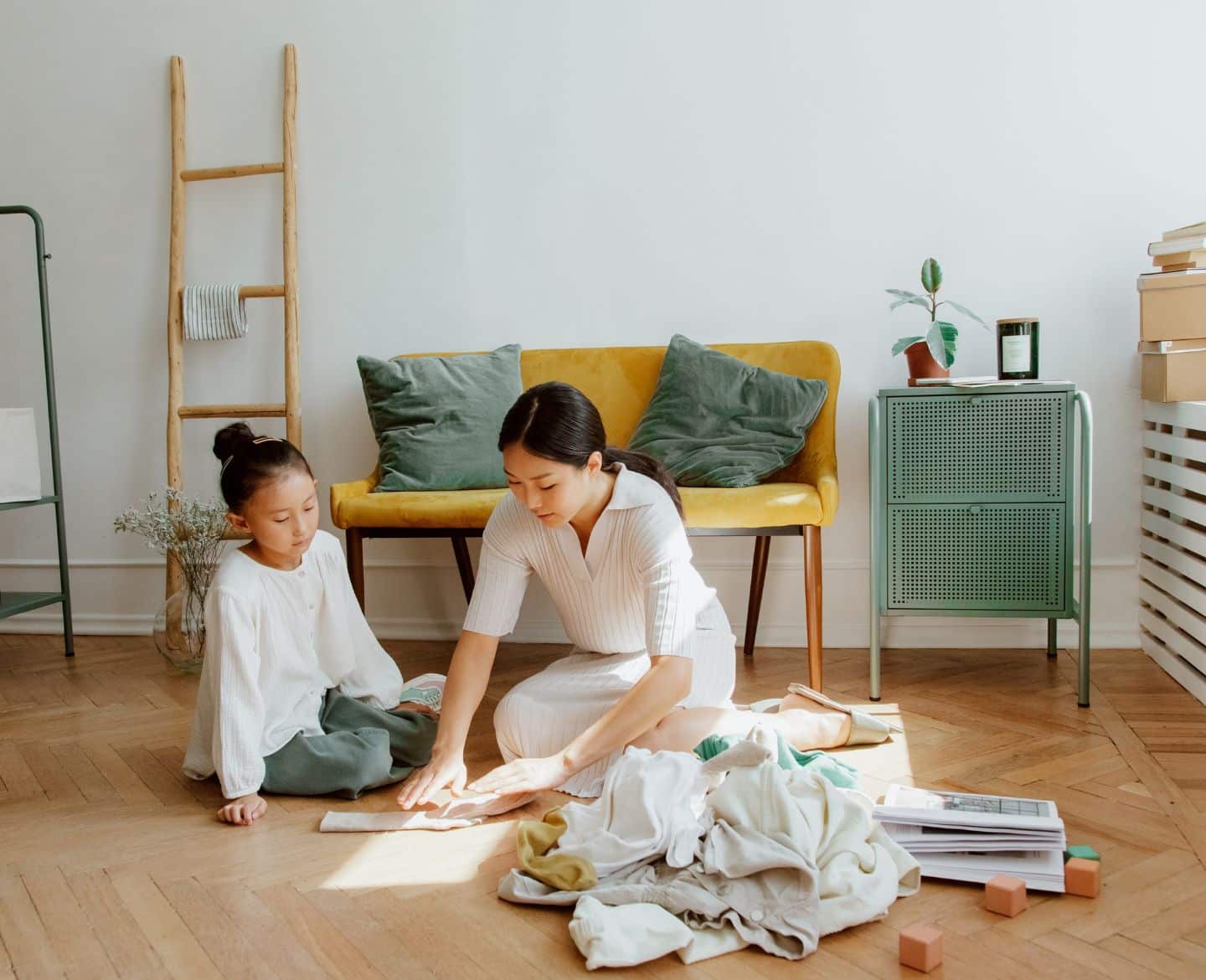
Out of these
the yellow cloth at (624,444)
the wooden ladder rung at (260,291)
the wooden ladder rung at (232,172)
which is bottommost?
the yellow cloth at (624,444)

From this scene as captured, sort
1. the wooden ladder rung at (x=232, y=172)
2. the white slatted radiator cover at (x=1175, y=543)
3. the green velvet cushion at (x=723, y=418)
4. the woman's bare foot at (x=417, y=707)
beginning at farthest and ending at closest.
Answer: the wooden ladder rung at (x=232, y=172) < the green velvet cushion at (x=723, y=418) < the white slatted radiator cover at (x=1175, y=543) < the woman's bare foot at (x=417, y=707)

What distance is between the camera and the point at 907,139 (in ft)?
11.0

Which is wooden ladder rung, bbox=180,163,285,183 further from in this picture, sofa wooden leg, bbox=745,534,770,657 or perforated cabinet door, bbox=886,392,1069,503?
perforated cabinet door, bbox=886,392,1069,503

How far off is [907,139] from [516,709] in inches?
80.1

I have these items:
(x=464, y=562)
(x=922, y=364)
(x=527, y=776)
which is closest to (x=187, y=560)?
(x=464, y=562)

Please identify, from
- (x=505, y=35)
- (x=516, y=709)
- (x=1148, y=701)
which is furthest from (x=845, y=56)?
(x=516, y=709)

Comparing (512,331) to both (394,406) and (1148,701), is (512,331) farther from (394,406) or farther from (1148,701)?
(1148,701)

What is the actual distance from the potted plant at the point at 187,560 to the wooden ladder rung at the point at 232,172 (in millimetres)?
1005

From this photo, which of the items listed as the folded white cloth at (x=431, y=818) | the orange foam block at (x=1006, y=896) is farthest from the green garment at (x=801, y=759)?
the orange foam block at (x=1006, y=896)

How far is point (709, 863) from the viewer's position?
66.3 inches

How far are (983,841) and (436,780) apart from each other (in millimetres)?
927

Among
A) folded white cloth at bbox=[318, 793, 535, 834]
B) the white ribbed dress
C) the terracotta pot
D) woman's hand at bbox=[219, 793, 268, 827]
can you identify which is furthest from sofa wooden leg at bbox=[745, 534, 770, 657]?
woman's hand at bbox=[219, 793, 268, 827]

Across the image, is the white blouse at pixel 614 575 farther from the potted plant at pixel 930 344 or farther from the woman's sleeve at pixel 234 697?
the potted plant at pixel 930 344

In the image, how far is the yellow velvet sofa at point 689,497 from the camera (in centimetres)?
286
